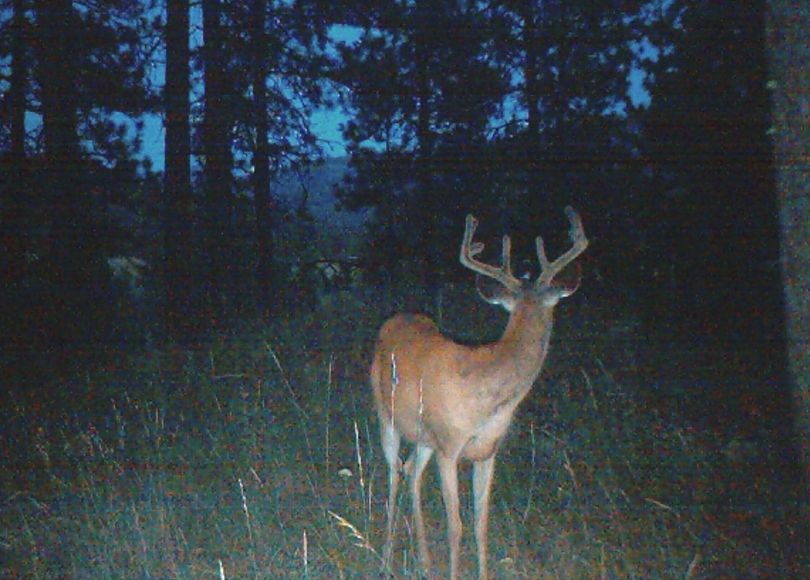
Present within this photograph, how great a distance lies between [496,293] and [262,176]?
32.4 ft

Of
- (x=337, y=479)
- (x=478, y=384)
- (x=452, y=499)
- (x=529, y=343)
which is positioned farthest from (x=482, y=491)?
(x=337, y=479)

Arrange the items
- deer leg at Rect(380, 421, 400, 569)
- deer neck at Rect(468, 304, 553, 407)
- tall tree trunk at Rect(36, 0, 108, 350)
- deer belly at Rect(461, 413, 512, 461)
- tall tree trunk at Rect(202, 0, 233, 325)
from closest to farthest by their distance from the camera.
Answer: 1. deer neck at Rect(468, 304, 553, 407)
2. deer belly at Rect(461, 413, 512, 461)
3. deer leg at Rect(380, 421, 400, 569)
4. tall tree trunk at Rect(36, 0, 108, 350)
5. tall tree trunk at Rect(202, 0, 233, 325)

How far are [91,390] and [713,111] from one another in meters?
7.99

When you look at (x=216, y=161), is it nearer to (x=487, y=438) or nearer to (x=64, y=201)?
(x=64, y=201)

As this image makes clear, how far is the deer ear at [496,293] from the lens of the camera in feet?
17.4

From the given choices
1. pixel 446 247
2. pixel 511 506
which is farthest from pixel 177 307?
pixel 511 506

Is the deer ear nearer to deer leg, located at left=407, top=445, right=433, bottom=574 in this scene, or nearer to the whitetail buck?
the whitetail buck

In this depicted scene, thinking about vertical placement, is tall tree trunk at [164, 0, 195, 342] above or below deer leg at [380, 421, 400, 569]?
above

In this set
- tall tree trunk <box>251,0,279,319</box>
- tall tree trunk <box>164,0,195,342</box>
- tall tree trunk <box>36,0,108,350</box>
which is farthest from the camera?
tall tree trunk <box>251,0,279,319</box>

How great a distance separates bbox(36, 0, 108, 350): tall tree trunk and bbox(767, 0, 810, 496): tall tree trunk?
10.2 metres

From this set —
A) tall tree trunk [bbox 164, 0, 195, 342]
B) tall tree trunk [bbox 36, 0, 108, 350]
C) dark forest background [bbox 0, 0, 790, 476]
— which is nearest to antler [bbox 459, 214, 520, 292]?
dark forest background [bbox 0, 0, 790, 476]

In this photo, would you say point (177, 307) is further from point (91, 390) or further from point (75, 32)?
point (75, 32)

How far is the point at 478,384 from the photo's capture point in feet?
16.8

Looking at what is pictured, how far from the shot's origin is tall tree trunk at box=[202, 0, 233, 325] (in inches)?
535
